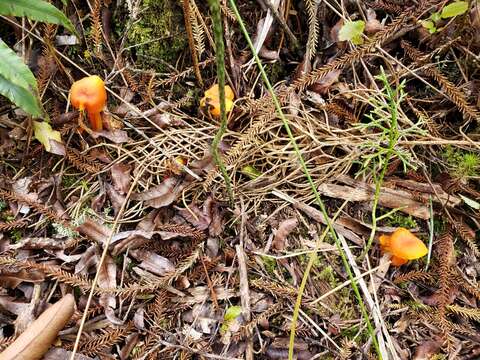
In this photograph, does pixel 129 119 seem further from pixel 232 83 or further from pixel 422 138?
pixel 422 138

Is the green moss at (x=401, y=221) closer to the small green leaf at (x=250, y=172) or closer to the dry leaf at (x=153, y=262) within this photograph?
the small green leaf at (x=250, y=172)

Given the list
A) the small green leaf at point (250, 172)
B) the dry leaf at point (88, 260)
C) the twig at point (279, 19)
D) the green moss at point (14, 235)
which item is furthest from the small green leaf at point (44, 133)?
the twig at point (279, 19)

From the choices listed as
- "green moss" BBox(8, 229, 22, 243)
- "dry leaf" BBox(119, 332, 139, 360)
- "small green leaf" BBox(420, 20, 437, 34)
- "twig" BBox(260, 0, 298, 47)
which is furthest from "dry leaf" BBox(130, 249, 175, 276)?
"small green leaf" BBox(420, 20, 437, 34)

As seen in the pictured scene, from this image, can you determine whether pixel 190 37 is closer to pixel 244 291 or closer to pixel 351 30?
pixel 351 30

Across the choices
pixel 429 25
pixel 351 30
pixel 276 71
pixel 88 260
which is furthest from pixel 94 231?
pixel 429 25

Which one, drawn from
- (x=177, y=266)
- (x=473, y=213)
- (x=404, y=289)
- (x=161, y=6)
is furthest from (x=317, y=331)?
(x=161, y=6)

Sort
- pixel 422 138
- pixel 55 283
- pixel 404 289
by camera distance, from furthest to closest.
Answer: pixel 422 138 < pixel 404 289 < pixel 55 283
